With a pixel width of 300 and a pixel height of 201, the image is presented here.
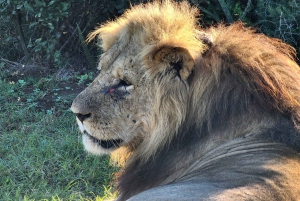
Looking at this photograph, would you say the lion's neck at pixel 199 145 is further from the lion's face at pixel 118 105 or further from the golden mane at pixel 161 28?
the golden mane at pixel 161 28

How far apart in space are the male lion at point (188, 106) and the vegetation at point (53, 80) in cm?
120

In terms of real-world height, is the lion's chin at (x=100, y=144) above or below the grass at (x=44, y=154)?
above

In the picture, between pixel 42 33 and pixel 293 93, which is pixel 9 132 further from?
pixel 293 93

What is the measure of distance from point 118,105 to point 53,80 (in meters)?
3.54

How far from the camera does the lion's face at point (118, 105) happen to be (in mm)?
2383

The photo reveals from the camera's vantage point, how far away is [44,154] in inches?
160

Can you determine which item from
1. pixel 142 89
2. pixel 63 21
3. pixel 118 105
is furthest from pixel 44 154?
pixel 63 21

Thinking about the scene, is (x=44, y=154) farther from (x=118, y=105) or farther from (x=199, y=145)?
(x=199, y=145)

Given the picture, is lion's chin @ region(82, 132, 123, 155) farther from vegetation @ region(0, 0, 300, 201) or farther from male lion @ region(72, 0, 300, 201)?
vegetation @ region(0, 0, 300, 201)

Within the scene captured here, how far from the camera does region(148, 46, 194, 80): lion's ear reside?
7.47 ft

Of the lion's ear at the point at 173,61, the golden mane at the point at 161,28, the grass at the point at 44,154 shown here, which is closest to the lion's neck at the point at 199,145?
the lion's ear at the point at 173,61

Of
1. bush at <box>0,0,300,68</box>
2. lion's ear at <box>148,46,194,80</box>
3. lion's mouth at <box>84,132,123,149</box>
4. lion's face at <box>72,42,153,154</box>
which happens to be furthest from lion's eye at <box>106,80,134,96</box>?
bush at <box>0,0,300,68</box>

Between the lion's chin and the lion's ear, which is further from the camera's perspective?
the lion's chin

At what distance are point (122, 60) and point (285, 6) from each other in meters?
2.64
